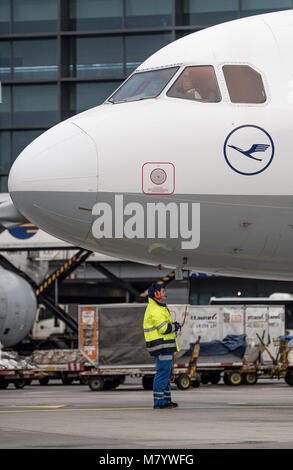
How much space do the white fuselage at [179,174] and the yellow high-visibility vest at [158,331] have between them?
2912 mm

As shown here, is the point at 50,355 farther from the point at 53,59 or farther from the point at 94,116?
the point at 53,59

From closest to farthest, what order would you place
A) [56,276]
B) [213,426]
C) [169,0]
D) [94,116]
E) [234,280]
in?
[213,426]
[94,116]
[56,276]
[169,0]
[234,280]

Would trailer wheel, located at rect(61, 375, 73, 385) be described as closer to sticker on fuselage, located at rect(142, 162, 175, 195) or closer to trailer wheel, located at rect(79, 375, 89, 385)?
trailer wheel, located at rect(79, 375, 89, 385)

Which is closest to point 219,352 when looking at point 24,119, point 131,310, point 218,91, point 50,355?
point 131,310

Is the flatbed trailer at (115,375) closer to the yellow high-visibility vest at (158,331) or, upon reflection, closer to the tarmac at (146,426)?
the tarmac at (146,426)

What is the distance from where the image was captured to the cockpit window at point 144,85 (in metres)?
13.9

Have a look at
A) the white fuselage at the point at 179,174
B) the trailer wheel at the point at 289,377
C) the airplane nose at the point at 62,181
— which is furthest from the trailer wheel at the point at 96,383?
the airplane nose at the point at 62,181

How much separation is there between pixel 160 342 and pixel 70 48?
1652 inches

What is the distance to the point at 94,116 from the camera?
13453mm

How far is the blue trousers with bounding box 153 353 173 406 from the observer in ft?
52.1

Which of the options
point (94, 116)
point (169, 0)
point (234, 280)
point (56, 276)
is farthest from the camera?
point (234, 280)

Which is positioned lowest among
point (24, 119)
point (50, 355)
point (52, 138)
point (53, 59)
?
point (50, 355)

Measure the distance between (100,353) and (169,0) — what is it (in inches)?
1239

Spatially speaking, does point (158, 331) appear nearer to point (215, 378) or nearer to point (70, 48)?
point (215, 378)
